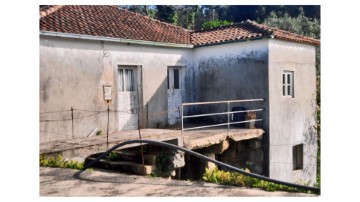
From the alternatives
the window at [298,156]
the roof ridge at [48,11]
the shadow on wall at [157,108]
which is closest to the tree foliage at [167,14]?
the shadow on wall at [157,108]

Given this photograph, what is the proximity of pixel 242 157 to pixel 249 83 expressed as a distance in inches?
91.9

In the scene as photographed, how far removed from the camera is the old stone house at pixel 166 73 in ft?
30.5

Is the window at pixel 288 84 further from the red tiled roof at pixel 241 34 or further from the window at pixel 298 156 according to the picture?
the window at pixel 298 156

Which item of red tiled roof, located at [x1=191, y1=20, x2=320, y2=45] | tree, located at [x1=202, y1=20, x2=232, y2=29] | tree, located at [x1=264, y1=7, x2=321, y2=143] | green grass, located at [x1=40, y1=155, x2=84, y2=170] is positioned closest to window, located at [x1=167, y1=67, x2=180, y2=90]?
red tiled roof, located at [x1=191, y1=20, x2=320, y2=45]

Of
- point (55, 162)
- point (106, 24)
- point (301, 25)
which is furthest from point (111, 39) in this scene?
point (301, 25)

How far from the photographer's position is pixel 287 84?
12203mm

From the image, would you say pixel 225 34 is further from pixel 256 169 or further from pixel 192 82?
pixel 256 169

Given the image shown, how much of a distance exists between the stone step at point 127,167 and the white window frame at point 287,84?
5999 mm

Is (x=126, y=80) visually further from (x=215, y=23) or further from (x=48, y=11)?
(x=215, y=23)

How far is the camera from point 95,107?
10.0 meters

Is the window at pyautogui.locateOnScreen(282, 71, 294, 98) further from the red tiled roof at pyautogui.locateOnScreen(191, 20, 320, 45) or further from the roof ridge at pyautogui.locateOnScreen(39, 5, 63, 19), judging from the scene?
the roof ridge at pyautogui.locateOnScreen(39, 5, 63, 19)

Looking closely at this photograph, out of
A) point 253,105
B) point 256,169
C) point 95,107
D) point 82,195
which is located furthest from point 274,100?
point 82,195

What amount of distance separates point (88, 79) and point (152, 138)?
2.58 meters

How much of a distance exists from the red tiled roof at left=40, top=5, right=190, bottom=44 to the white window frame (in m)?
3.41
